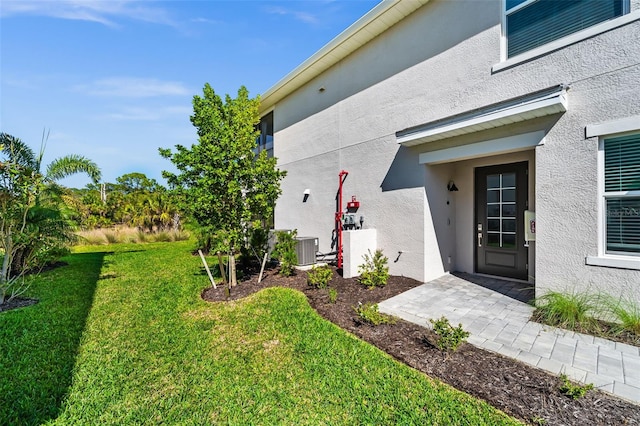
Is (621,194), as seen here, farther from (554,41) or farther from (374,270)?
(374,270)

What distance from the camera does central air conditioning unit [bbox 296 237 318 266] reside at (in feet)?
29.4

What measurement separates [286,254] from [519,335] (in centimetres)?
549

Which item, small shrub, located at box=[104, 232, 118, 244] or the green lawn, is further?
small shrub, located at box=[104, 232, 118, 244]

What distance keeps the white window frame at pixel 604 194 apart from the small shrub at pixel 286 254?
627 cm

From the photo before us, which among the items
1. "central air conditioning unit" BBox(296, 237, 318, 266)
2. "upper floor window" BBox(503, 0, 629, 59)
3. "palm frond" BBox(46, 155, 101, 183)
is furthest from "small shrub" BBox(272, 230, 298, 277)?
"palm frond" BBox(46, 155, 101, 183)

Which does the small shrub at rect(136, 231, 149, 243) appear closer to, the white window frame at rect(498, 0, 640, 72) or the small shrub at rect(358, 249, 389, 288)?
the small shrub at rect(358, 249, 389, 288)

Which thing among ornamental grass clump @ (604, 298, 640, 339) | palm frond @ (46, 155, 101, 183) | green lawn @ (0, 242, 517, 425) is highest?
palm frond @ (46, 155, 101, 183)

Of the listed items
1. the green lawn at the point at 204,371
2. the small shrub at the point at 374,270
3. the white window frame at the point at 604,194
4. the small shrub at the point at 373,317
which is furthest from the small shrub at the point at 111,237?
the white window frame at the point at 604,194

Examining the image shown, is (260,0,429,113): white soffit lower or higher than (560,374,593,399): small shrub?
higher

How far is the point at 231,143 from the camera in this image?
6406 millimetres

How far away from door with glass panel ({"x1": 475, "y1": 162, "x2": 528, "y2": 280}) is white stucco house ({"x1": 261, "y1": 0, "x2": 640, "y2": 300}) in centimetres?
3

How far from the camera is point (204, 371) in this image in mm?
3496

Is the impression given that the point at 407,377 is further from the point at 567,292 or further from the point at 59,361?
the point at 59,361

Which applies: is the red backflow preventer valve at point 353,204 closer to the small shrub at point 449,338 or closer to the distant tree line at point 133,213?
the small shrub at point 449,338
